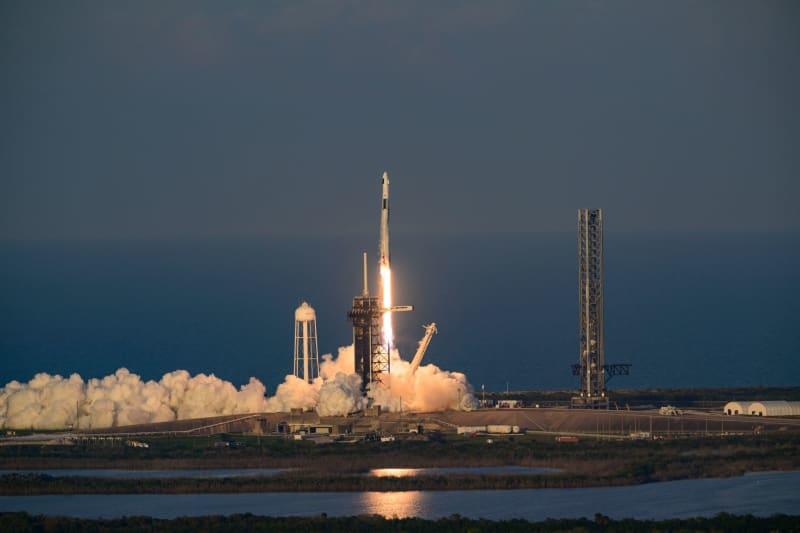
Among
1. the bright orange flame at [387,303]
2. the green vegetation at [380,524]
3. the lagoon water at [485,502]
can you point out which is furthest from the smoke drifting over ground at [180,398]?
the green vegetation at [380,524]

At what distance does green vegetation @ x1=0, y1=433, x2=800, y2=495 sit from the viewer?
5399 inches

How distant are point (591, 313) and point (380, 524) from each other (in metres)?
34.8

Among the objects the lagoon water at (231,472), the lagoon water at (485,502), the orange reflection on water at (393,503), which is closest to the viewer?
the lagoon water at (485,502)

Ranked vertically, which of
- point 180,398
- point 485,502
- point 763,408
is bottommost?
point 485,502

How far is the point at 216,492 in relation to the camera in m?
137

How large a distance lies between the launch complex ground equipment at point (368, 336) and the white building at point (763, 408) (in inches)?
676

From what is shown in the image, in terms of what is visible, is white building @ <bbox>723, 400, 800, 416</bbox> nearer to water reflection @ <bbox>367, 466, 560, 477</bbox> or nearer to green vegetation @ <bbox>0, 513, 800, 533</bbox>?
water reflection @ <bbox>367, 466, 560, 477</bbox>

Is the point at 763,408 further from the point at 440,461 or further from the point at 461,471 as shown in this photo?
the point at 461,471

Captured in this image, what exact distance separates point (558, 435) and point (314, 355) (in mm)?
33526

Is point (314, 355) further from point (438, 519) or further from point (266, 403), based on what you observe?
point (438, 519)

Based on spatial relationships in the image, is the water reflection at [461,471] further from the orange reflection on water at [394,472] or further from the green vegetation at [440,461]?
the green vegetation at [440,461]

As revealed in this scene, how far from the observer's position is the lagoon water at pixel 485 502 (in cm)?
13000

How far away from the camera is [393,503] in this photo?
5231 inches

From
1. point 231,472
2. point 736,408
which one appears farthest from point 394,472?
point 736,408
